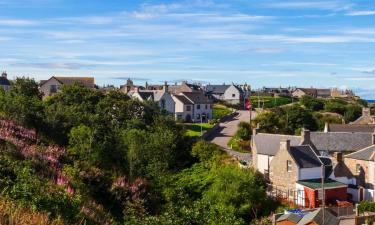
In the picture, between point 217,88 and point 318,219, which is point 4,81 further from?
point 318,219

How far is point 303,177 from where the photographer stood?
37406mm

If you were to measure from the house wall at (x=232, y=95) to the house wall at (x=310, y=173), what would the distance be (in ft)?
265

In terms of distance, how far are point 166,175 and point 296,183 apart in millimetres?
10073

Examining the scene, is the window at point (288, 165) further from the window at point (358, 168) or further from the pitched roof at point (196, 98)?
the pitched roof at point (196, 98)

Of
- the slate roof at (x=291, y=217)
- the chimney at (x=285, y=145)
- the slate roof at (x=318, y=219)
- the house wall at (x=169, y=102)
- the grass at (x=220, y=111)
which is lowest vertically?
the slate roof at (x=291, y=217)

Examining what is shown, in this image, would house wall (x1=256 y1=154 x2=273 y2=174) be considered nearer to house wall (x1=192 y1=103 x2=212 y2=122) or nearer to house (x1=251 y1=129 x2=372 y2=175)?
house (x1=251 y1=129 x2=372 y2=175)

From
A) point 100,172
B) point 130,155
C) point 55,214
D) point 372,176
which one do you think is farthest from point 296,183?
point 55,214

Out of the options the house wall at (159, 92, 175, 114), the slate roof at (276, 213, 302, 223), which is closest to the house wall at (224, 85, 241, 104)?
the house wall at (159, 92, 175, 114)

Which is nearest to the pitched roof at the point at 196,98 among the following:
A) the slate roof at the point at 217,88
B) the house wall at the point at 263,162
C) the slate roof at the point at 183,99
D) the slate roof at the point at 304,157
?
the slate roof at the point at 183,99

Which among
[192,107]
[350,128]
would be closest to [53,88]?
[192,107]

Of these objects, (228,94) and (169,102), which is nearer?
(169,102)

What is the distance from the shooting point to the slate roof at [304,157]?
37.5m

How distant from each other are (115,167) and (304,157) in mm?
14853

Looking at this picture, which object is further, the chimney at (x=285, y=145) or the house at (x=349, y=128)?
the house at (x=349, y=128)
